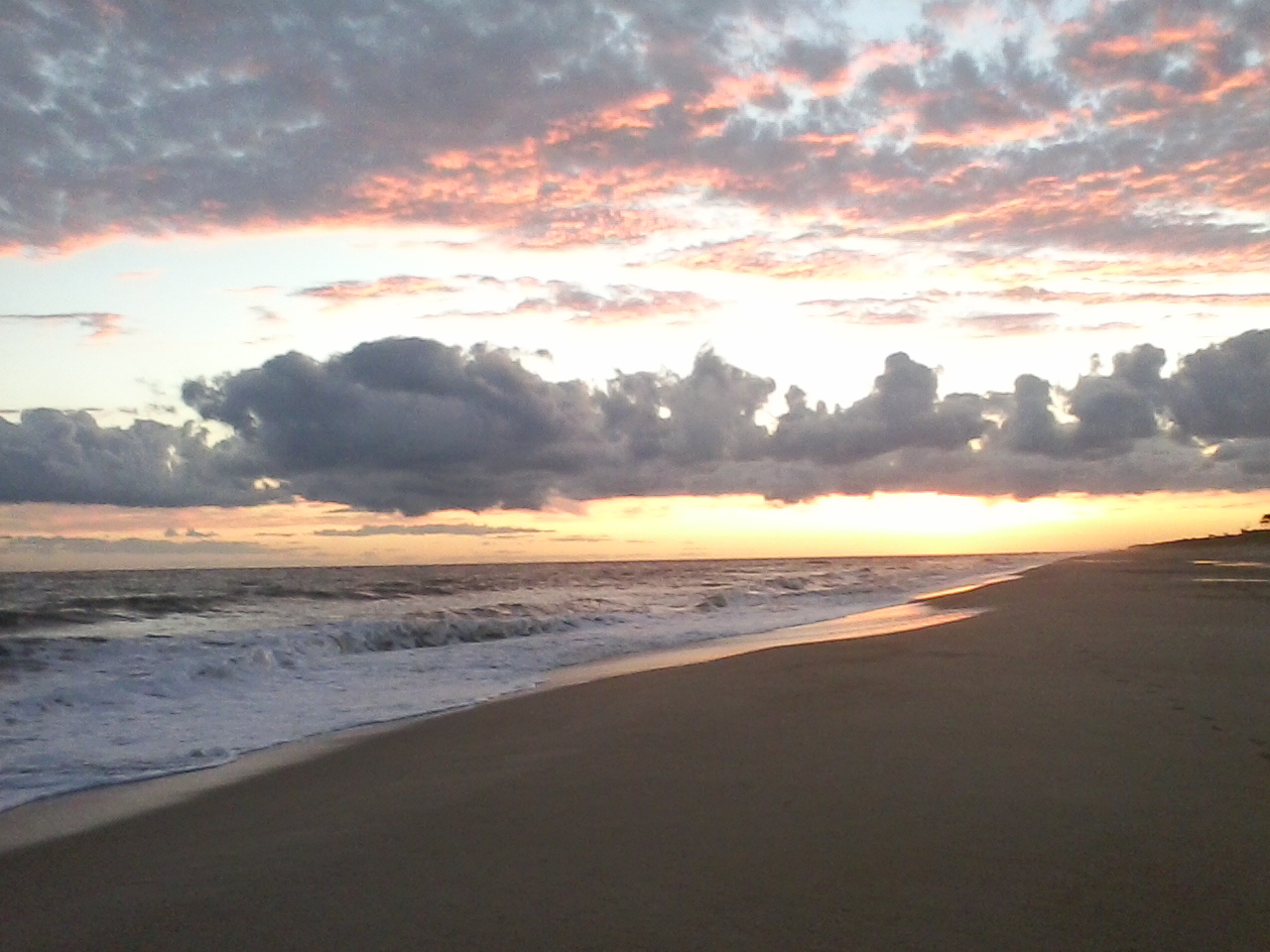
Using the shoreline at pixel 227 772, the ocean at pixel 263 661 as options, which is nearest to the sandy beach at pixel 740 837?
the shoreline at pixel 227 772

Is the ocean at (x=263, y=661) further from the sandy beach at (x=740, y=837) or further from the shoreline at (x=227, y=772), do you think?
the sandy beach at (x=740, y=837)

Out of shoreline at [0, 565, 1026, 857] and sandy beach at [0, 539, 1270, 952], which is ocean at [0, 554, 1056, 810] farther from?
sandy beach at [0, 539, 1270, 952]

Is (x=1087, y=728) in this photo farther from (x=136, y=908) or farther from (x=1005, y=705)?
(x=136, y=908)

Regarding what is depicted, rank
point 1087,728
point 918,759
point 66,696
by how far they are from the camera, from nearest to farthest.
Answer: point 918,759, point 1087,728, point 66,696

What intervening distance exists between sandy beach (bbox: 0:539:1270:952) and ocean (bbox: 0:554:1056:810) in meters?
2.03

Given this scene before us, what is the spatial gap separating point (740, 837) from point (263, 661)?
530 inches

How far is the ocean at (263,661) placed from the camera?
9438 mm

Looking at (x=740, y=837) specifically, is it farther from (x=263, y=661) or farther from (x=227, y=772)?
(x=263, y=661)

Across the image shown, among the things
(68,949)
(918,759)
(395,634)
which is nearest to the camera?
(68,949)

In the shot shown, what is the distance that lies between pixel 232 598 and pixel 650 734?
34734 millimetres

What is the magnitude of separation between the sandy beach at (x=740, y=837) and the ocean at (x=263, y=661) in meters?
2.03

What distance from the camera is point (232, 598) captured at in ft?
125

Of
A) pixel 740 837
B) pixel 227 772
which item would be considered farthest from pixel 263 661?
pixel 740 837

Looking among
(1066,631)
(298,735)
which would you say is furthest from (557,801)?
(1066,631)
